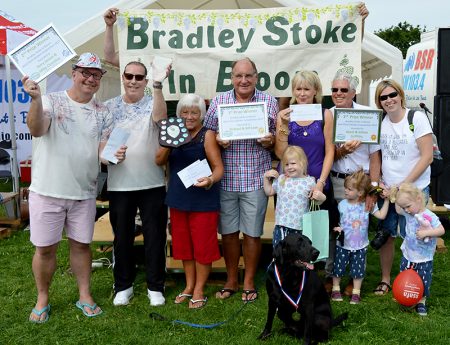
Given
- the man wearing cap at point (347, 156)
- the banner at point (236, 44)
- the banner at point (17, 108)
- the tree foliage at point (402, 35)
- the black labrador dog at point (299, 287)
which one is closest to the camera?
the black labrador dog at point (299, 287)

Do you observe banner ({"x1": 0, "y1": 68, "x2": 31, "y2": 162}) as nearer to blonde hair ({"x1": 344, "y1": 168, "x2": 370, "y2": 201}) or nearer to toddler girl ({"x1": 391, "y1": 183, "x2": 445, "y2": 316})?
blonde hair ({"x1": 344, "y1": 168, "x2": 370, "y2": 201})

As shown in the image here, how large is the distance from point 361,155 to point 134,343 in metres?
2.26

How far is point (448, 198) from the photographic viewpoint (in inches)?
231

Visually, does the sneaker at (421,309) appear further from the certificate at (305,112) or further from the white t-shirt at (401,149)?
the certificate at (305,112)

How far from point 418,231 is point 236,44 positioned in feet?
8.05

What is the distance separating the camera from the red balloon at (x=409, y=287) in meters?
3.93

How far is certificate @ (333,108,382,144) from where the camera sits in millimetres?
3889

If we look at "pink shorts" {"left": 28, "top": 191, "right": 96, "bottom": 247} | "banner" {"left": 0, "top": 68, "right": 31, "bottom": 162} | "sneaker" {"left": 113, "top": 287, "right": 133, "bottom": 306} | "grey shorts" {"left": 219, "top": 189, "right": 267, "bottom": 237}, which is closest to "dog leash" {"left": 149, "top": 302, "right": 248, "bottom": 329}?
"sneaker" {"left": 113, "top": 287, "right": 133, "bottom": 306}

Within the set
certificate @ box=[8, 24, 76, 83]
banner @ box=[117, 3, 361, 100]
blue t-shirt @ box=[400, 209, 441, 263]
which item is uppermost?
banner @ box=[117, 3, 361, 100]

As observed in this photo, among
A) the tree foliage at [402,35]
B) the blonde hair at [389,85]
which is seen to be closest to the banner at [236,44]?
the blonde hair at [389,85]

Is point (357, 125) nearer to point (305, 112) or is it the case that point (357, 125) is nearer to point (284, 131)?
point (305, 112)

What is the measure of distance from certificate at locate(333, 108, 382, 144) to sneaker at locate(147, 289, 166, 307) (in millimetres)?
1935

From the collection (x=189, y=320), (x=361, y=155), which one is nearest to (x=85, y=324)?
(x=189, y=320)

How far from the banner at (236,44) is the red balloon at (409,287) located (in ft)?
6.17
